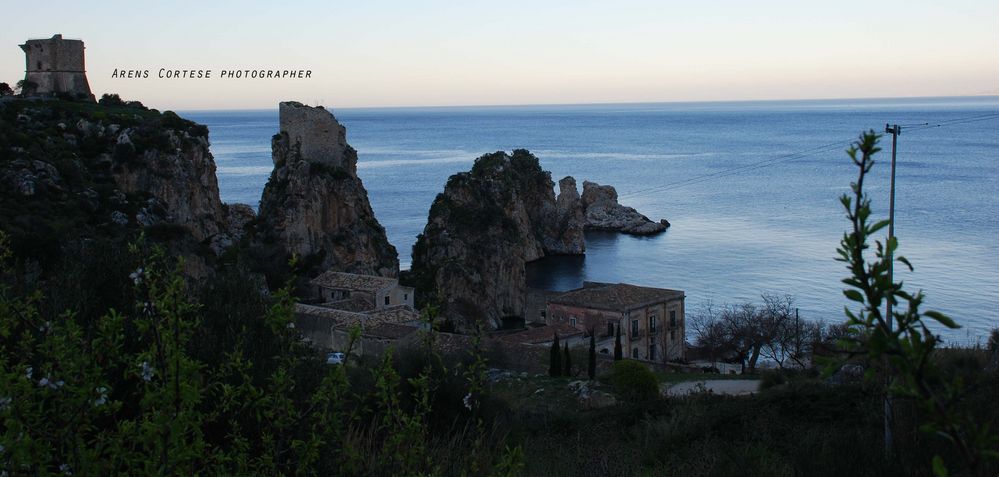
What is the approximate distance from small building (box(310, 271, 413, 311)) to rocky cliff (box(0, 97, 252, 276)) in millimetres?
4846

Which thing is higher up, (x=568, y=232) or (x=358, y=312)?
(x=358, y=312)

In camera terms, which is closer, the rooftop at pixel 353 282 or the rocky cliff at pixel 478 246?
the rooftop at pixel 353 282

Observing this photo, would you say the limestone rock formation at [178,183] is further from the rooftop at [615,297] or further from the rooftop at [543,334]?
the rooftop at [615,297]

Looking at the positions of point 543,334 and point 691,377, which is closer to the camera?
point 691,377

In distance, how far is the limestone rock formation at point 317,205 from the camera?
44219 millimetres

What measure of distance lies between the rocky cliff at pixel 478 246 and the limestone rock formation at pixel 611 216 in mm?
11508

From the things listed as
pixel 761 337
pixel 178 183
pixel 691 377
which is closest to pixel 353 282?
pixel 178 183

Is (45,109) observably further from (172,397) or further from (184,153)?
(172,397)

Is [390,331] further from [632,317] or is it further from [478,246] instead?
[478,246]

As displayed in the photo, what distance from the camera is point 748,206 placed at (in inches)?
3036

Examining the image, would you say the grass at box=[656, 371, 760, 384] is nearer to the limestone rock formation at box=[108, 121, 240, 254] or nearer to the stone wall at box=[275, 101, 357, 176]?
the limestone rock formation at box=[108, 121, 240, 254]

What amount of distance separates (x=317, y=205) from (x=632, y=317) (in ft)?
60.7

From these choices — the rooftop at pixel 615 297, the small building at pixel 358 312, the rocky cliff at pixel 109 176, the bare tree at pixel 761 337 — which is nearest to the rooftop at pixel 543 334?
the rooftop at pixel 615 297

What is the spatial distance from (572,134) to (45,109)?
166 metres
